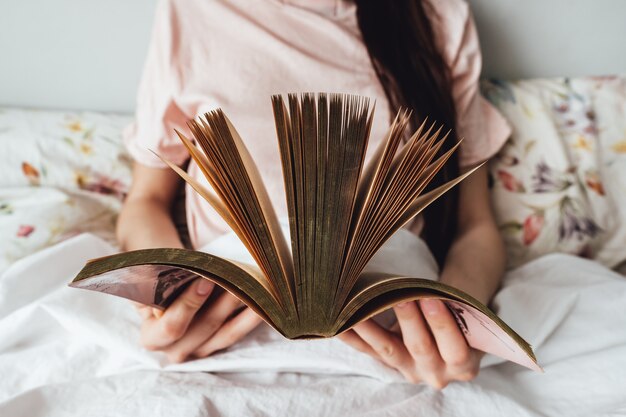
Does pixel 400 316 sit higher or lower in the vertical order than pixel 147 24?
lower

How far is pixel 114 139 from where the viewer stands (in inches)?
38.2

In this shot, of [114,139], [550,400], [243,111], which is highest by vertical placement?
[243,111]

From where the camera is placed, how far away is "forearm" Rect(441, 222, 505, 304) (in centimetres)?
70

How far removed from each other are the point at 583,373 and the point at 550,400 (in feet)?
0.20

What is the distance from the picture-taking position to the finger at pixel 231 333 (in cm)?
54

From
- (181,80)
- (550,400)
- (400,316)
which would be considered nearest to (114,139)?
(181,80)

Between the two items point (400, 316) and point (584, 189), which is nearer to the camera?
point (400, 316)

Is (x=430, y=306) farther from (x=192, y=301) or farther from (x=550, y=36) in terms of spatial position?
(x=550, y=36)

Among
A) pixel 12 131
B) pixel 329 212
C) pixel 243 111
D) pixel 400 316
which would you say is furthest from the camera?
pixel 12 131

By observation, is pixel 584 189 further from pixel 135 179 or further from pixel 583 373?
pixel 135 179

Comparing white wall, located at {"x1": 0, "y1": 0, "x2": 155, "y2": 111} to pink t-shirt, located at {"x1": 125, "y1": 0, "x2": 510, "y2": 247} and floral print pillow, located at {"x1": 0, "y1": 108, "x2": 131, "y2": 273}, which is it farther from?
pink t-shirt, located at {"x1": 125, "y1": 0, "x2": 510, "y2": 247}

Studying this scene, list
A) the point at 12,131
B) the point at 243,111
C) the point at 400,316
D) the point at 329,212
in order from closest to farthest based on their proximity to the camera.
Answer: the point at 329,212 < the point at 400,316 < the point at 243,111 < the point at 12,131

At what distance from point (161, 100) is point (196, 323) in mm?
403

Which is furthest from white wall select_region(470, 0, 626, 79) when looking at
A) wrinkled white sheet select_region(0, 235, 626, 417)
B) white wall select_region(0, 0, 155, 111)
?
white wall select_region(0, 0, 155, 111)
